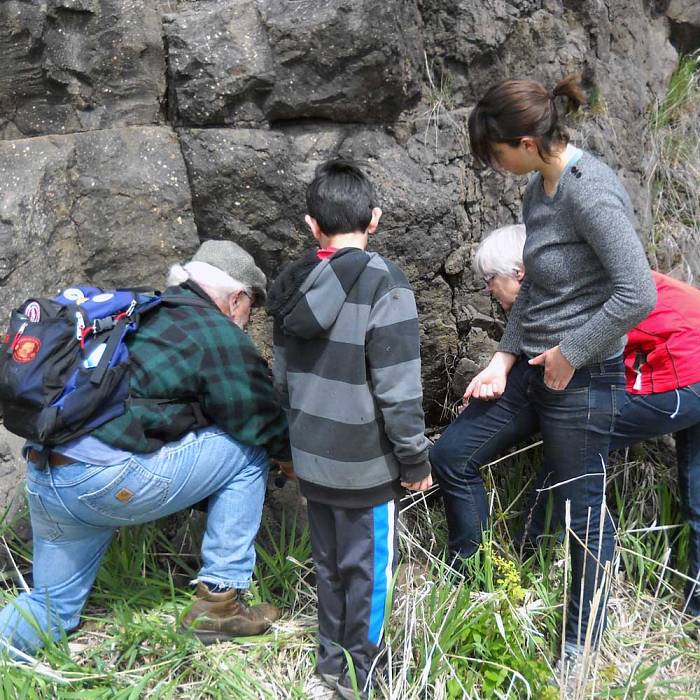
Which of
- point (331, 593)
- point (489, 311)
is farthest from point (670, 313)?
point (331, 593)

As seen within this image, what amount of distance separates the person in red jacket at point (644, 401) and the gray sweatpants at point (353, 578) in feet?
1.37

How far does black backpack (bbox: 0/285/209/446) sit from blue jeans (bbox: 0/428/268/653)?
15 centimetres

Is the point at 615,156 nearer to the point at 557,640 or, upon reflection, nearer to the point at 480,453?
the point at 480,453

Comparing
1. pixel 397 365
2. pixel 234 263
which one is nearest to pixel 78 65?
pixel 234 263

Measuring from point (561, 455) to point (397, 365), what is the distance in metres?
0.66

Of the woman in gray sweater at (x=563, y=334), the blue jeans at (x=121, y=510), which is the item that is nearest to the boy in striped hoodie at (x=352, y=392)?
the blue jeans at (x=121, y=510)

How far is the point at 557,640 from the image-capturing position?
261 cm

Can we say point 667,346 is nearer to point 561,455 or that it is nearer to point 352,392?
point 561,455

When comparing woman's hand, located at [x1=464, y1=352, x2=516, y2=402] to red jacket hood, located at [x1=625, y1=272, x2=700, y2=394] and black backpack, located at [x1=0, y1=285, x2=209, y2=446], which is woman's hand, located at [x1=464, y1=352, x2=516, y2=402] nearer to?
red jacket hood, located at [x1=625, y1=272, x2=700, y2=394]

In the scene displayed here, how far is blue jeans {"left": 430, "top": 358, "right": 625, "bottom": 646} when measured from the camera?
2.37 meters

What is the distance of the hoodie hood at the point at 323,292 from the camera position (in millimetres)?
2131

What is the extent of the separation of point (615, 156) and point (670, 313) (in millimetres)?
1492

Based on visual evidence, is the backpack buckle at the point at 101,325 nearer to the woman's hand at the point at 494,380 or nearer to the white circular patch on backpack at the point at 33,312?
the white circular patch on backpack at the point at 33,312

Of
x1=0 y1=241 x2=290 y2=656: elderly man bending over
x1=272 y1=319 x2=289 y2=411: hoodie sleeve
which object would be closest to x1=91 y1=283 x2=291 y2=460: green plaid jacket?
x1=0 y1=241 x2=290 y2=656: elderly man bending over
